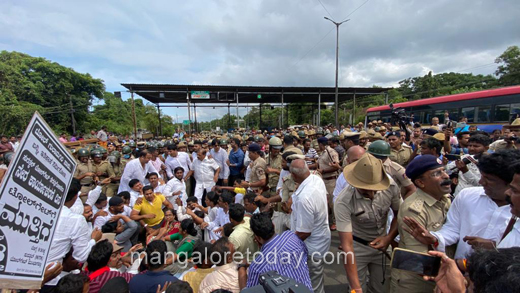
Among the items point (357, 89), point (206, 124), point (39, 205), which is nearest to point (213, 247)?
point (39, 205)

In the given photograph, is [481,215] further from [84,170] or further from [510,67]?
[510,67]

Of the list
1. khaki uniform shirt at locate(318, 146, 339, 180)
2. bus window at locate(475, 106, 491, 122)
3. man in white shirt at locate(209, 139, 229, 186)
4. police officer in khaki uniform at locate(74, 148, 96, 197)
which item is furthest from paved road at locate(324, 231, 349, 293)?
bus window at locate(475, 106, 491, 122)

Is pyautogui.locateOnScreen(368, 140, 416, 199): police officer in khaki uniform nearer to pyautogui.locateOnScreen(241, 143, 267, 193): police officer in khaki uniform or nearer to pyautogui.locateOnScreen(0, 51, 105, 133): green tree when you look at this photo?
pyautogui.locateOnScreen(241, 143, 267, 193): police officer in khaki uniform

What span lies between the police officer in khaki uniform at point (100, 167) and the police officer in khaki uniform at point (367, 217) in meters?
5.45

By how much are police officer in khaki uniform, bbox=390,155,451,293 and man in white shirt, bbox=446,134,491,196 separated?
1.27 m

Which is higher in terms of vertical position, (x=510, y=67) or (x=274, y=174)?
(x=510, y=67)

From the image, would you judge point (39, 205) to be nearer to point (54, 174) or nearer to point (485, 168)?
point (54, 174)

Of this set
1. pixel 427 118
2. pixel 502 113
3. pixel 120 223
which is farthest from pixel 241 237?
pixel 427 118

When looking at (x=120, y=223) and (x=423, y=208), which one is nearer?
(x=423, y=208)

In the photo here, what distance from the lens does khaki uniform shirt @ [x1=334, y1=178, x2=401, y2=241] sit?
6.93 ft

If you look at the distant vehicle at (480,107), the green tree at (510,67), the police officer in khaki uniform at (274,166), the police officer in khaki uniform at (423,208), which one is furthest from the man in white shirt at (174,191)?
the green tree at (510,67)

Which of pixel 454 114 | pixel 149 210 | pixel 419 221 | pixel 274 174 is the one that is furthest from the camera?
pixel 454 114

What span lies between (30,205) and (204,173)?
4241 millimetres

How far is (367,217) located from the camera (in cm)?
220
